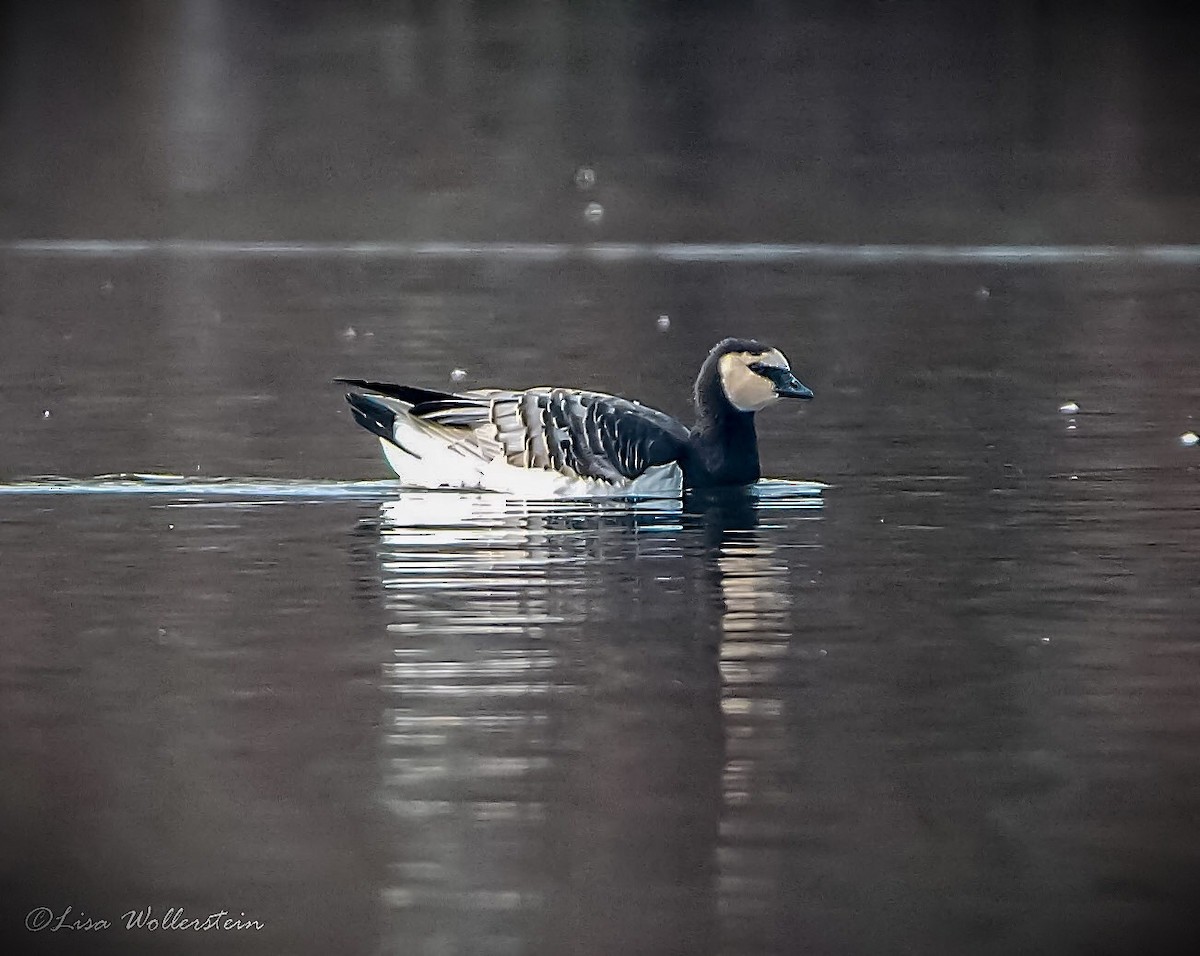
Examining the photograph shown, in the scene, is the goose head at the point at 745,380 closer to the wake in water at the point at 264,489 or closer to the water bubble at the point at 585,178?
the wake in water at the point at 264,489

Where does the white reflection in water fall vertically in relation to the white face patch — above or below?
below

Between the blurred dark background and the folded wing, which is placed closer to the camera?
the folded wing

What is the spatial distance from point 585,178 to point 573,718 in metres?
15.2

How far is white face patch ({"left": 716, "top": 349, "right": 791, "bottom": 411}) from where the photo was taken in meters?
6.48

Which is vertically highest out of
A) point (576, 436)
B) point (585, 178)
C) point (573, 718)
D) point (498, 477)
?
point (585, 178)

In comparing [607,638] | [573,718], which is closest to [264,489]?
[607,638]

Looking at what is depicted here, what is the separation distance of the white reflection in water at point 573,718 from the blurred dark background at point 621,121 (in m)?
11.8

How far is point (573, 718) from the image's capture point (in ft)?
13.0

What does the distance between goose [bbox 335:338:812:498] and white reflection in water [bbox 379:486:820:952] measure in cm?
21

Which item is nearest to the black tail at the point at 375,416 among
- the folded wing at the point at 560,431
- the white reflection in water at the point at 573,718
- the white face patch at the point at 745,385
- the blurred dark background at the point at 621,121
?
the folded wing at the point at 560,431

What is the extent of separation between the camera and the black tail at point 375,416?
647 centimetres

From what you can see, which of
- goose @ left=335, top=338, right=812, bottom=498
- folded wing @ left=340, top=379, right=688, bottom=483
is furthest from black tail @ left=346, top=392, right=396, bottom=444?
folded wing @ left=340, top=379, right=688, bottom=483

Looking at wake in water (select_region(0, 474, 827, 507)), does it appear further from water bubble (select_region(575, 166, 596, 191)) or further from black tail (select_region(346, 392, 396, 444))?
water bubble (select_region(575, 166, 596, 191))

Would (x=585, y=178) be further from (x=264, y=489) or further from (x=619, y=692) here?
(x=619, y=692)
